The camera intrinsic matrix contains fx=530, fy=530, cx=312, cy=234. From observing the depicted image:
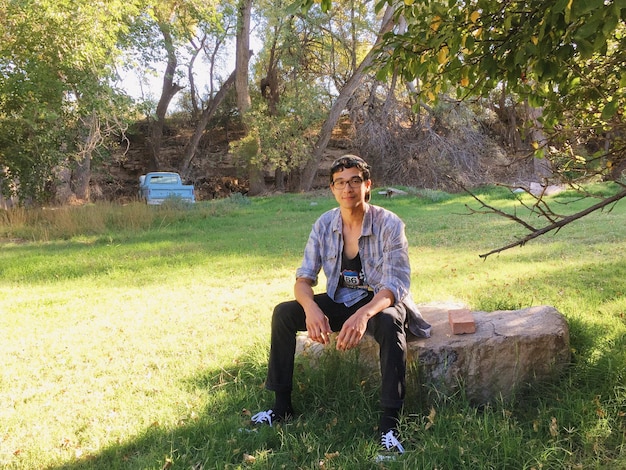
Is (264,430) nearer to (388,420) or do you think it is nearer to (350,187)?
(388,420)

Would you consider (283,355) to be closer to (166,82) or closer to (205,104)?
(166,82)

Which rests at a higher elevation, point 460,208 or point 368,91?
point 368,91

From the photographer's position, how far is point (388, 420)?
2812 millimetres

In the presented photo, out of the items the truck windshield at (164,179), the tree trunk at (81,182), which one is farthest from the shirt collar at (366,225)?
the truck windshield at (164,179)

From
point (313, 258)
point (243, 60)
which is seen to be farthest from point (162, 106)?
point (313, 258)

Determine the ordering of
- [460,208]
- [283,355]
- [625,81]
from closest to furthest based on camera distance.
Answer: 1. [625,81]
2. [283,355]
3. [460,208]

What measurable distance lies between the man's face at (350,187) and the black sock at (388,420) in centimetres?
124

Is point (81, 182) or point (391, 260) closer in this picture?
point (391, 260)

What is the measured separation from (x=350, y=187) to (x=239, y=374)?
5.00 ft

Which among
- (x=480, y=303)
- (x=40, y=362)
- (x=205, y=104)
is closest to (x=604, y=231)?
(x=480, y=303)

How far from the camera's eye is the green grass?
2721 mm

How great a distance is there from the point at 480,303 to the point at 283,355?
2.38 m

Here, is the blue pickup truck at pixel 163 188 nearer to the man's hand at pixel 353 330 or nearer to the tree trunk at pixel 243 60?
the tree trunk at pixel 243 60

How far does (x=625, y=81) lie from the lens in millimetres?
Answer: 2387
